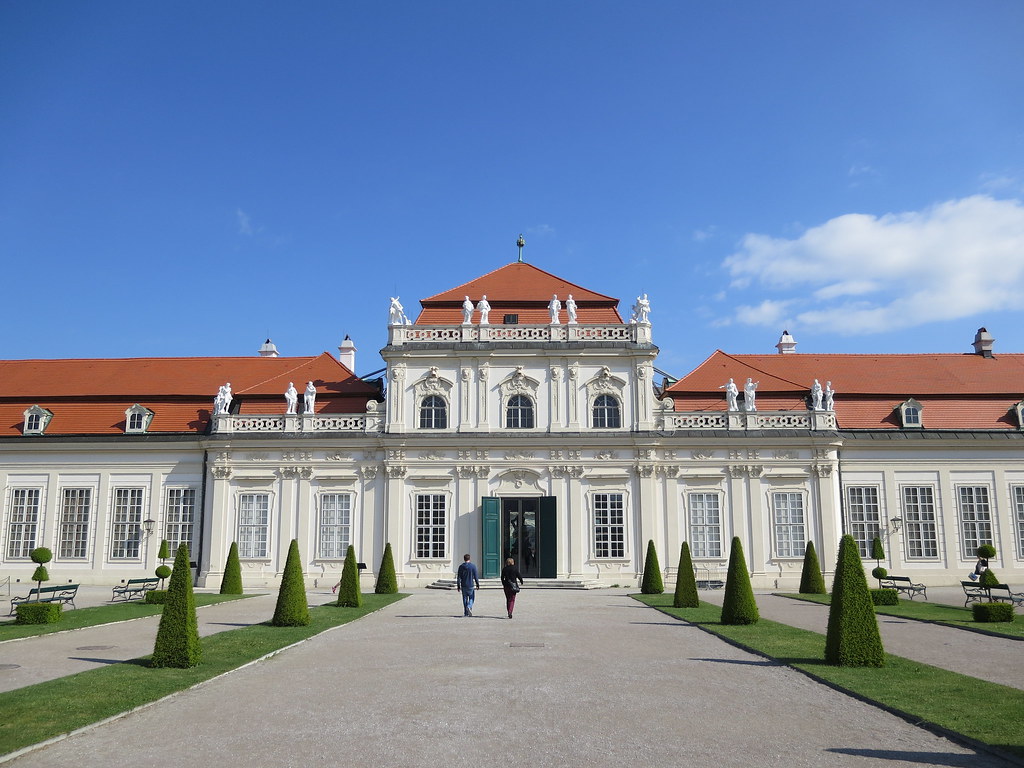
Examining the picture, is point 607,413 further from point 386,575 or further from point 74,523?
point 74,523

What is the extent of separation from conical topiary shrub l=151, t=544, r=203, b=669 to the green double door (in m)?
20.3

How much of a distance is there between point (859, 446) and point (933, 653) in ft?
70.0

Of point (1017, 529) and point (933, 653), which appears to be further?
point (1017, 529)

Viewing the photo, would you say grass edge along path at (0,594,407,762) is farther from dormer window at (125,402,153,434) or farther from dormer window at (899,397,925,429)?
dormer window at (899,397,925,429)

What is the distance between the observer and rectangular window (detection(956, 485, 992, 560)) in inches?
1391

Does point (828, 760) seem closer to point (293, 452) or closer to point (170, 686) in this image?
point (170, 686)

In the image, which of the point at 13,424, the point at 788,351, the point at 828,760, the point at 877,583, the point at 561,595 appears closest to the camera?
the point at 828,760

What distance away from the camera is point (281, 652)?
15.9 m

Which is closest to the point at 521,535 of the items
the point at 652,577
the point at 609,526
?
the point at 609,526

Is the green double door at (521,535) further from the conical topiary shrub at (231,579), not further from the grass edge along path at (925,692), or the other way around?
the grass edge along path at (925,692)

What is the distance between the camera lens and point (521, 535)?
35.0 meters

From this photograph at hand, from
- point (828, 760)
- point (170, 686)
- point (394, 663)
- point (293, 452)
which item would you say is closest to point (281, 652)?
point (394, 663)

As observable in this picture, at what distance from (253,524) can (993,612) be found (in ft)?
85.9

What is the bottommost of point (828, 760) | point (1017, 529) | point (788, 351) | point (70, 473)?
point (828, 760)
